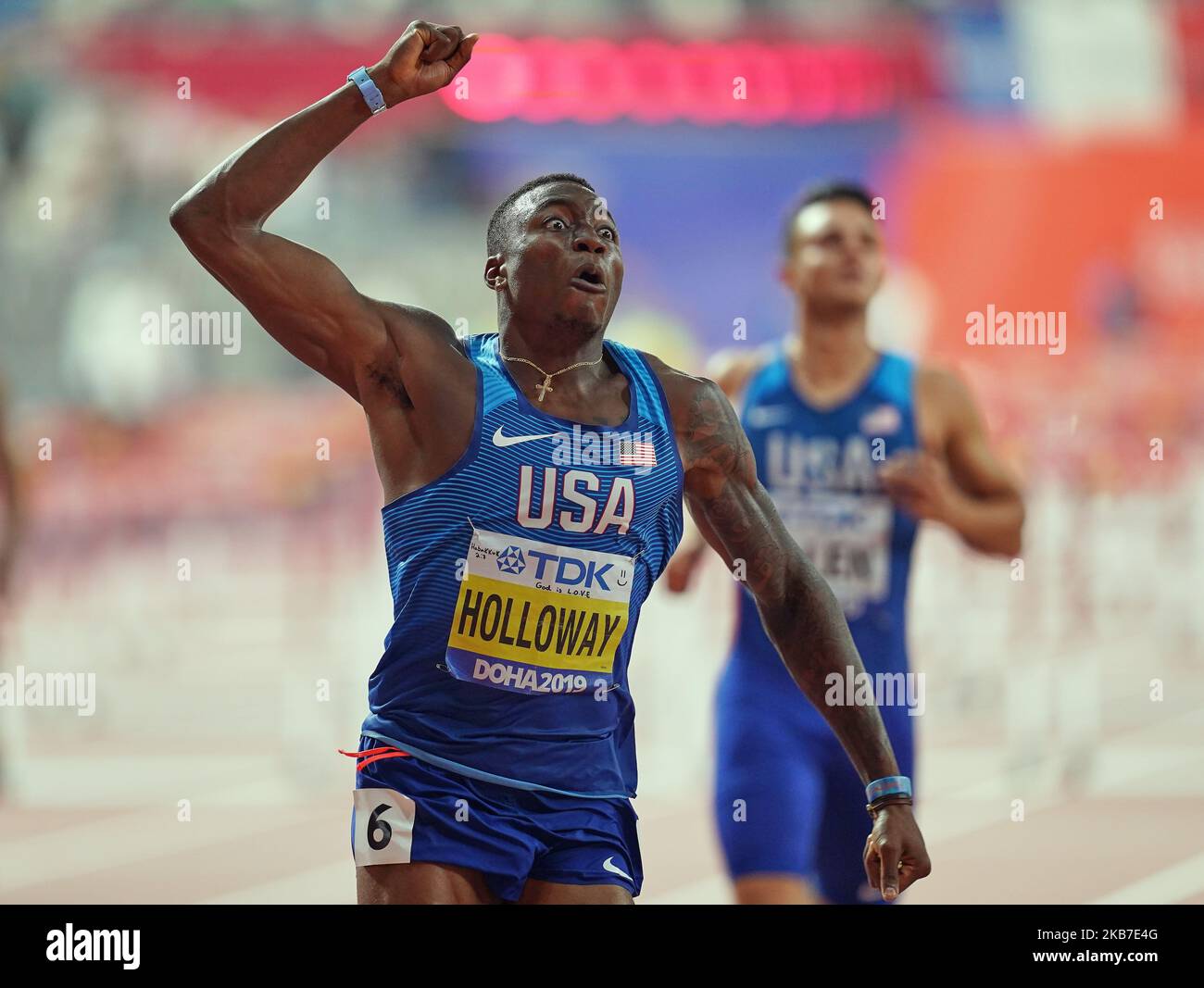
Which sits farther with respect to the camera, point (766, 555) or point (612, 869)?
point (766, 555)

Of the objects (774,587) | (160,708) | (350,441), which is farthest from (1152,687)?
(774,587)

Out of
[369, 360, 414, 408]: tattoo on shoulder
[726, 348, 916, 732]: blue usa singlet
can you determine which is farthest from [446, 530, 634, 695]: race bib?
[726, 348, 916, 732]: blue usa singlet

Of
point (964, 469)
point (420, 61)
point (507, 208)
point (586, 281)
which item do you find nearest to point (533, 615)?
point (586, 281)

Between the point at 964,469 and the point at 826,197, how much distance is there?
37.4 inches

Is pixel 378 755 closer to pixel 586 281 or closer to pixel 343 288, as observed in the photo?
pixel 343 288

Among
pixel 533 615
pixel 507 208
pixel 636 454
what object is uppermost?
pixel 507 208

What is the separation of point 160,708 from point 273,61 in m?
4.12

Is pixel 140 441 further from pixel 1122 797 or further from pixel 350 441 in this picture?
pixel 1122 797

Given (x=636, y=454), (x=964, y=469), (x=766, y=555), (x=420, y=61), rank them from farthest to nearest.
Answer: (x=964, y=469)
(x=766, y=555)
(x=636, y=454)
(x=420, y=61)

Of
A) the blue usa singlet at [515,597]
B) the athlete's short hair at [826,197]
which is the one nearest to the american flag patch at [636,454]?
the blue usa singlet at [515,597]

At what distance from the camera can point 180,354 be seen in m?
10.6

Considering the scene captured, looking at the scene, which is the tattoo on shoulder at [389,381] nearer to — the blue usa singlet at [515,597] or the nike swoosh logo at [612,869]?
the blue usa singlet at [515,597]

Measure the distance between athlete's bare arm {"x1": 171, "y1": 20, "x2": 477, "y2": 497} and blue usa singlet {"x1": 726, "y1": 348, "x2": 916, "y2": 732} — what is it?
191 cm

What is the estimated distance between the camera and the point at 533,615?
3.05 metres
